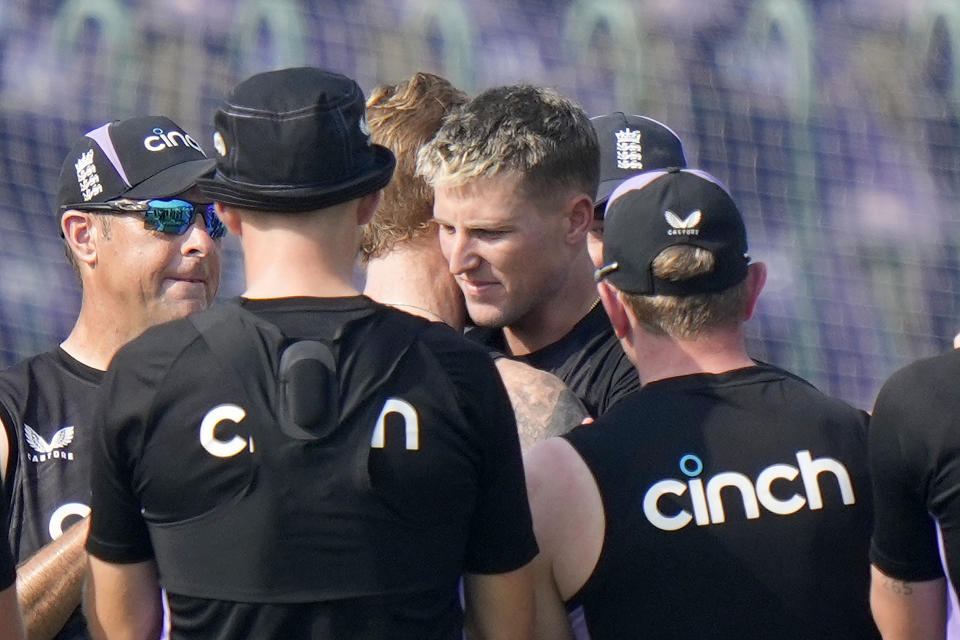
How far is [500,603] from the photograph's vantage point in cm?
171

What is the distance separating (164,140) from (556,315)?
3.06 ft

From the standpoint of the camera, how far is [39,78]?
622 cm

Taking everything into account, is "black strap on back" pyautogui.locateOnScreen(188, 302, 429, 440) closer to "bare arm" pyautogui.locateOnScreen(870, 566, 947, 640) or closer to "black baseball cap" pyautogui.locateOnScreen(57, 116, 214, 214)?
"bare arm" pyautogui.locateOnScreen(870, 566, 947, 640)

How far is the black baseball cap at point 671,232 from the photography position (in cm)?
191

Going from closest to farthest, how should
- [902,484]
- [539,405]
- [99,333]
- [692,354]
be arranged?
1. [902,484]
2. [692,354]
3. [539,405]
4. [99,333]

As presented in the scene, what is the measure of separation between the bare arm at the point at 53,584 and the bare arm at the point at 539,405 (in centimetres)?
73

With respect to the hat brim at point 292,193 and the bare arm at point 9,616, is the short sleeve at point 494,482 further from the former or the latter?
the bare arm at point 9,616

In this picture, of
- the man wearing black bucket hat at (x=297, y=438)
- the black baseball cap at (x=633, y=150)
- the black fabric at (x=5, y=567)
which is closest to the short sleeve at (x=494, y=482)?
the man wearing black bucket hat at (x=297, y=438)

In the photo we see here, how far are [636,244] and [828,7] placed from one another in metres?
5.07

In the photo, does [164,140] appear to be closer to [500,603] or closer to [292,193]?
[292,193]

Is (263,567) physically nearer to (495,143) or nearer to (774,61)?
(495,143)

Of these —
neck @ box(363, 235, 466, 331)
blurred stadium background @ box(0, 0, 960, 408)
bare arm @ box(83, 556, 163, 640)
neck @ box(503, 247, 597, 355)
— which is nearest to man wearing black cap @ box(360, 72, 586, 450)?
neck @ box(363, 235, 466, 331)

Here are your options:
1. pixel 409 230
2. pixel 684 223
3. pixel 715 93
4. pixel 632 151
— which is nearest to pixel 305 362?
pixel 684 223

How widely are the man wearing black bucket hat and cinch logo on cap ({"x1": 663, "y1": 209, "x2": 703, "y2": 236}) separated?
439mm
